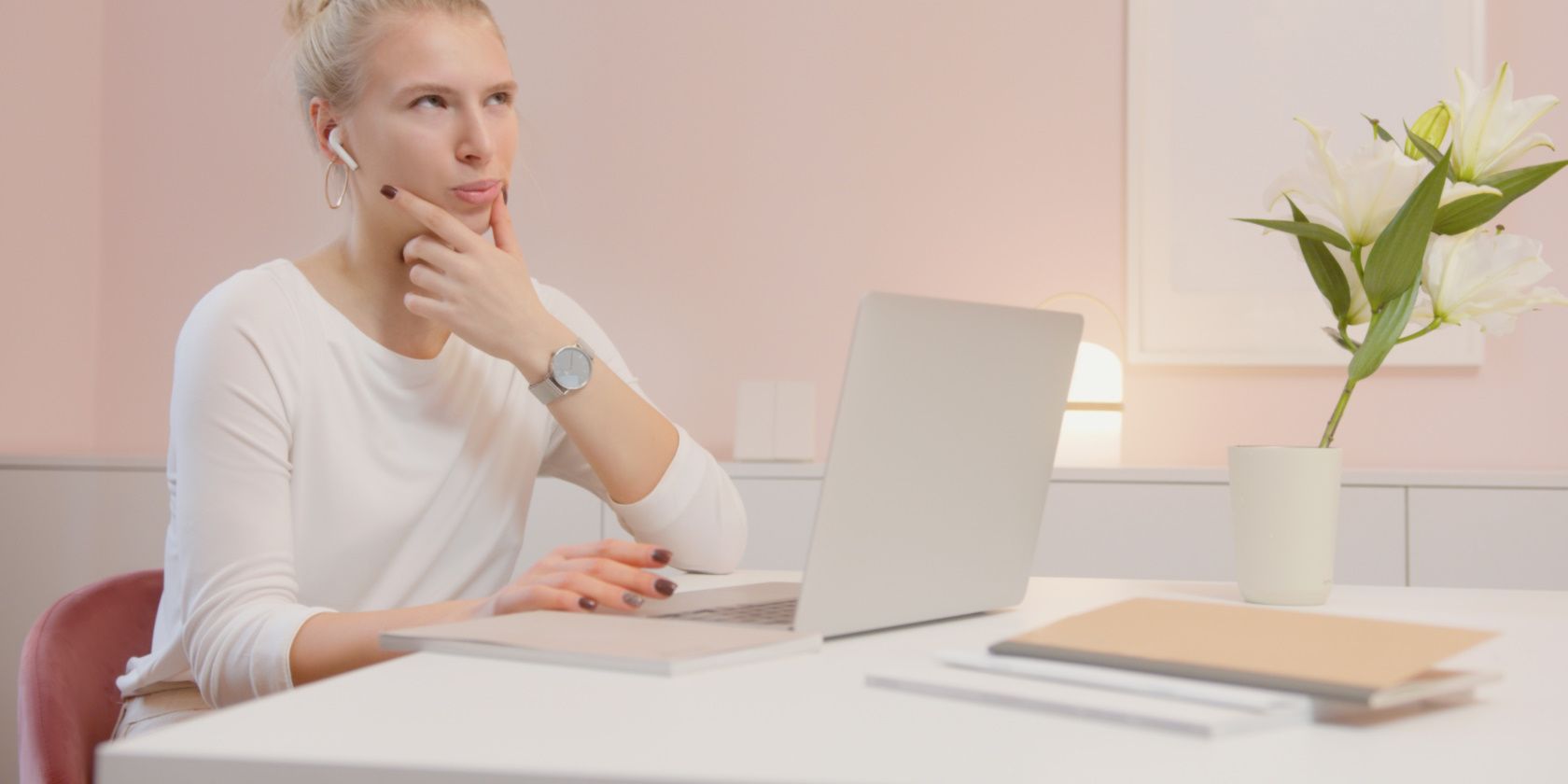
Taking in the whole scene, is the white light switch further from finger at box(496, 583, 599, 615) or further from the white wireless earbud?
finger at box(496, 583, 599, 615)

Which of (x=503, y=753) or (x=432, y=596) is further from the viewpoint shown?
(x=432, y=596)

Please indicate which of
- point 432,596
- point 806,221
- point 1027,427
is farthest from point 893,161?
point 1027,427

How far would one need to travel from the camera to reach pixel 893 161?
327 cm

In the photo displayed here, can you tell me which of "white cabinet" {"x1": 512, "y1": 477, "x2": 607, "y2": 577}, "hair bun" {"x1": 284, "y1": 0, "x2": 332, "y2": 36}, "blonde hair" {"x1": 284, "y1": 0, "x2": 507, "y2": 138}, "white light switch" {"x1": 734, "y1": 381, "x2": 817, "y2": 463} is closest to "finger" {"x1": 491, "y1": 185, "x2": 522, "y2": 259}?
"blonde hair" {"x1": 284, "y1": 0, "x2": 507, "y2": 138}

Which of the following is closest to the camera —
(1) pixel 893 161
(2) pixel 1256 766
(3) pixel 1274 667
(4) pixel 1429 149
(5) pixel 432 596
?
(2) pixel 1256 766

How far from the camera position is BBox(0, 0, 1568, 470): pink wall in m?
3.15

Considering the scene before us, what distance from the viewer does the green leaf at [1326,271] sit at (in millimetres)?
1325

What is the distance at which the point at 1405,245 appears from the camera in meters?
1.24

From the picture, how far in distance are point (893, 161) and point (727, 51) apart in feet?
1.58

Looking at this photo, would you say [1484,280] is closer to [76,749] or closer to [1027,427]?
[1027,427]

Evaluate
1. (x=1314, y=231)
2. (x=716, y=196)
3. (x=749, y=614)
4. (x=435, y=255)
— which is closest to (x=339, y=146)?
(x=435, y=255)

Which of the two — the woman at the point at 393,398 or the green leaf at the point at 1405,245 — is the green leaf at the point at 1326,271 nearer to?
the green leaf at the point at 1405,245

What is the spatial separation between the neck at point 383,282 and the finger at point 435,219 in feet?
0.26

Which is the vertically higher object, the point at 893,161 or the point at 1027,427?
the point at 893,161
